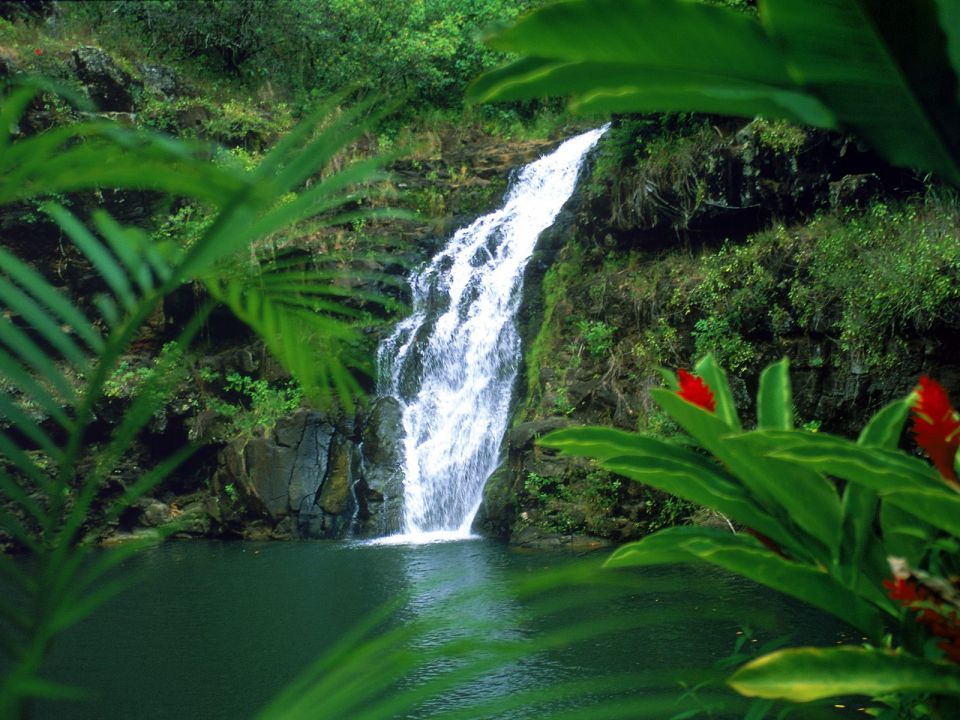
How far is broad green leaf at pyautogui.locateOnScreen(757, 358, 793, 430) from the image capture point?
1.95m

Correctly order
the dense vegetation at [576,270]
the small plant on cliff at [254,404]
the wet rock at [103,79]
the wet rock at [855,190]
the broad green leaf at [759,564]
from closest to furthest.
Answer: the dense vegetation at [576,270] → the broad green leaf at [759,564] → the wet rock at [855,190] → the small plant on cliff at [254,404] → the wet rock at [103,79]

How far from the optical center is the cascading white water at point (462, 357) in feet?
36.1

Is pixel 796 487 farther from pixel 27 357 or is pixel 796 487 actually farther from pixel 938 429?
pixel 27 357

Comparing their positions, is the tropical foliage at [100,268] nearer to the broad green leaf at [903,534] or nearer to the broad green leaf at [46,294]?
the broad green leaf at [46,294]

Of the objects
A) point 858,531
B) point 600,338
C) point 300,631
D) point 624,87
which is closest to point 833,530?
point 858,531

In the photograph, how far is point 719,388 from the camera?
2.01 meters

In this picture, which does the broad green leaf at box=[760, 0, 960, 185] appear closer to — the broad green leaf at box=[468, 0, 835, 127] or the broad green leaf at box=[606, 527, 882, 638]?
the broad green leaf at box=[468, 0, 835, 127]

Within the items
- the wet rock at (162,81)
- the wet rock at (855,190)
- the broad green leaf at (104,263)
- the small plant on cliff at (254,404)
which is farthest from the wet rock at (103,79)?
the broad green leaf at (104,263)

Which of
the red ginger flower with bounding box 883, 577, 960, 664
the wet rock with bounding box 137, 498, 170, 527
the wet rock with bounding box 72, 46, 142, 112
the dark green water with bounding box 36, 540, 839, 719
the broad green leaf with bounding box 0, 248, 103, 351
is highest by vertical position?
the wet rock with bounding box 72, 46, 142, 112

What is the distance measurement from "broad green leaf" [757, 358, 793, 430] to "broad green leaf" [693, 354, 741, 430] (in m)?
0.06

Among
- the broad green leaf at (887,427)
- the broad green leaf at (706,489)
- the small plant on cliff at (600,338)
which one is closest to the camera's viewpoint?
the broad green leaf at (706,489)

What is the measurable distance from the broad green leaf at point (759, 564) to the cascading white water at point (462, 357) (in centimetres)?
856

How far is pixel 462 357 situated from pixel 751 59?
1090cm

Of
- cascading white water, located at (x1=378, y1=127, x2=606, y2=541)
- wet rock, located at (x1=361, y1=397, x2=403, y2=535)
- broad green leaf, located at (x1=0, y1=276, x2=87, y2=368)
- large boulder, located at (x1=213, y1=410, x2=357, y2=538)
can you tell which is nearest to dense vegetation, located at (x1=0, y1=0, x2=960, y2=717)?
broad green leaf, located at (x1=0, y1=276, x2=87, y2=368)
